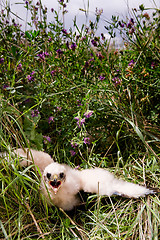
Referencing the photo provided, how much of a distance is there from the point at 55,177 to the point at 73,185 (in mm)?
126

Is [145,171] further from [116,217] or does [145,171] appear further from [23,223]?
[23,223]

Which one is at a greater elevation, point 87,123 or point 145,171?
point 87,123

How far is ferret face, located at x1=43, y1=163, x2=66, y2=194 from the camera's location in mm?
→ 1185

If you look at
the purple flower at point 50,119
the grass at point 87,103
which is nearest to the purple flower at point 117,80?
the grass at point 87,103

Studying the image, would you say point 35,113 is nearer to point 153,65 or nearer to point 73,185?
point 73,185

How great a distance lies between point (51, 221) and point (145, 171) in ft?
1.94

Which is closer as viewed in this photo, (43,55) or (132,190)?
(132,190)

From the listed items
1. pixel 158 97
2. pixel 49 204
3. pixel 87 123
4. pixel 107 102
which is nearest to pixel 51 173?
pixel 49 204

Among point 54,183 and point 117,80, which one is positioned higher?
point 117,80

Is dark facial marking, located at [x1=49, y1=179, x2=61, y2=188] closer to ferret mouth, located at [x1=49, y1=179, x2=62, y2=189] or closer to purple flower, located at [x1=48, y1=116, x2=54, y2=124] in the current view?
ferret mouth, located at [x1=49, y1=179, x2=62, y2=189]

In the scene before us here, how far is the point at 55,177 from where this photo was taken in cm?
119

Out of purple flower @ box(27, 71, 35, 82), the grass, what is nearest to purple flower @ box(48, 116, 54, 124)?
the grass

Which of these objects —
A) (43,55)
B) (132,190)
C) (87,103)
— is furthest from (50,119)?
(132,190)

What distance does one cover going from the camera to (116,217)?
1163mm
